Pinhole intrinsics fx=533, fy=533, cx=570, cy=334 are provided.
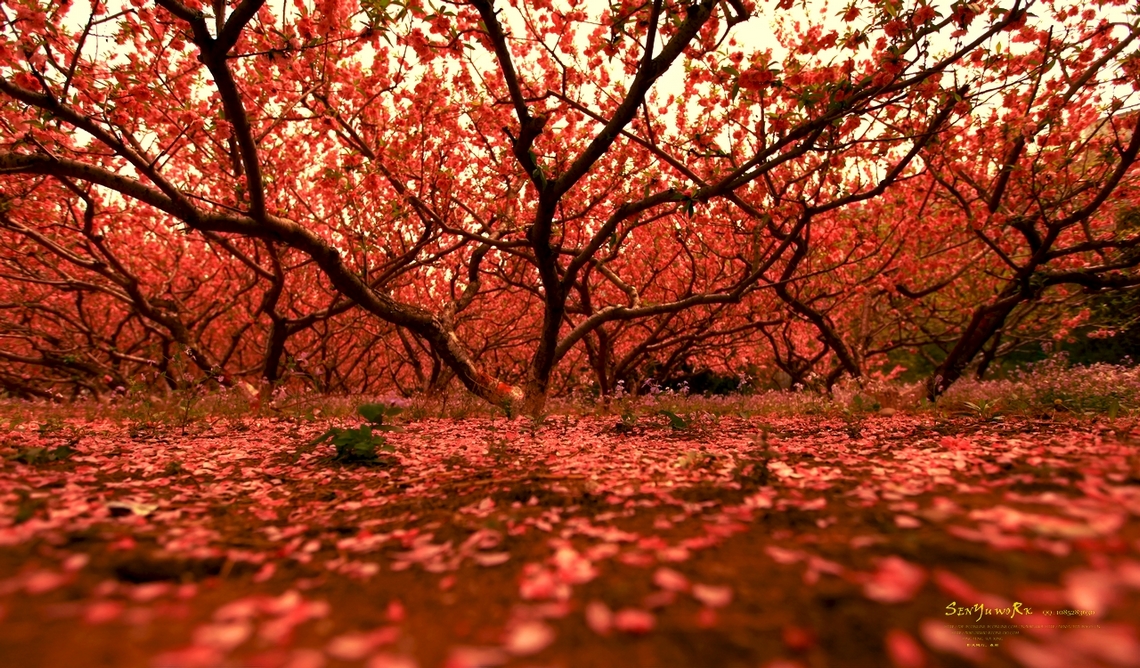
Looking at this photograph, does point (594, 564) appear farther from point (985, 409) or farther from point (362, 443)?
point (985, 409)

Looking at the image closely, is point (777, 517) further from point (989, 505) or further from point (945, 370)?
point (945, 370)

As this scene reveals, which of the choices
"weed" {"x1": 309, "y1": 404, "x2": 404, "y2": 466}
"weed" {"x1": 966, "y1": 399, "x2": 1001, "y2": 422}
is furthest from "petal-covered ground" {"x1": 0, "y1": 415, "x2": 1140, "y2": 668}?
"weed" {"x1": 966, "y1": 399, "x2": 1001, "y2": 422}

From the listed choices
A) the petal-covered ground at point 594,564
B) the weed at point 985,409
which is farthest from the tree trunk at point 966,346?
the petal-covered ground at point 594,564

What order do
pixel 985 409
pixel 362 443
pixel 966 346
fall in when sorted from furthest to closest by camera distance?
pixel 966 346
pixel 985 409
pixel 362 443

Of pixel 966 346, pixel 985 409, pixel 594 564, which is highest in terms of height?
pixel 966 346

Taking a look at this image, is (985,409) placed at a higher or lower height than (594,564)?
higher

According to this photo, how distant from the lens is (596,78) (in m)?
8.66

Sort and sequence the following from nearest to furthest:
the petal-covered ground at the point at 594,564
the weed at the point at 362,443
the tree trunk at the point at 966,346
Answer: the petal-covered ground at the point at 594,564, the weed at the point at 362,443, the tree trunk at the point at 966,346

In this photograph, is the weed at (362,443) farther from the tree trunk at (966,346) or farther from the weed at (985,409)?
the tree trunk at (966,346)

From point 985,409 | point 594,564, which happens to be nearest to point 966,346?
point 985,409

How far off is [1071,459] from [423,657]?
4116 millimetres

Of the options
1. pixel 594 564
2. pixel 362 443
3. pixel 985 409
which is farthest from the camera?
pixel 985 409

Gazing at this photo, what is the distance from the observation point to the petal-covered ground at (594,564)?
5.40ft

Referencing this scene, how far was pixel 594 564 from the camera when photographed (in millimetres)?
2293
